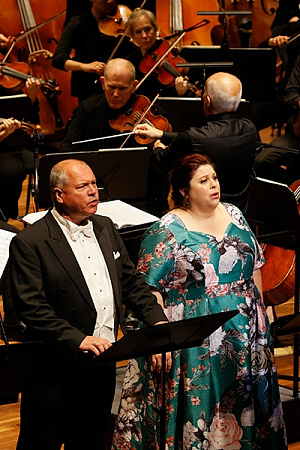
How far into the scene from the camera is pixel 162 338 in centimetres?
268

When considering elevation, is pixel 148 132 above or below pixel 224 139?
above

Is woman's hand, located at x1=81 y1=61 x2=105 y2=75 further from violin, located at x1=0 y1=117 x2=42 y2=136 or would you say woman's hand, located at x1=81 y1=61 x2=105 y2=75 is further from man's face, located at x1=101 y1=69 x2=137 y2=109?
man's face, located at x1=101 y1=69 x2=137 y2=109

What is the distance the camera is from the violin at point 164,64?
18.8ft

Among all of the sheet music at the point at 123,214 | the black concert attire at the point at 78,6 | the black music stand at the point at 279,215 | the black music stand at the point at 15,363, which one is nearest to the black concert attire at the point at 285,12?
the black concert attire at the point at 78,6

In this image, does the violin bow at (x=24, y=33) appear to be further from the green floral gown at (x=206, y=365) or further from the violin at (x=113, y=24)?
the green floral gown at (x=206, y=365)

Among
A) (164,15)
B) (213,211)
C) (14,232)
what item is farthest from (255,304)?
(164,15)

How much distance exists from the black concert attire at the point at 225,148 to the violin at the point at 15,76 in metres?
2.06

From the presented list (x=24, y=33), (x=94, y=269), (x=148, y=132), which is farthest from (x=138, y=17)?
(x=94, y=269)

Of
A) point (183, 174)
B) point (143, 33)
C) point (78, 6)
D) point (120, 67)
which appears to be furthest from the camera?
point (78, 6)

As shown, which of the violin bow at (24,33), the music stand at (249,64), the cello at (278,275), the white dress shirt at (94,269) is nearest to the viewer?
the white dress shirt at (94,269)

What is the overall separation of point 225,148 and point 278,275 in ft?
2.38

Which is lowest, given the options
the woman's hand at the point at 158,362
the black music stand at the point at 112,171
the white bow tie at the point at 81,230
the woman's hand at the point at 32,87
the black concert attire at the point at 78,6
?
the woman's hand at the point at 158,362

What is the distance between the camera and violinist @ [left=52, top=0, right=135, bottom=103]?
6246 millimetres

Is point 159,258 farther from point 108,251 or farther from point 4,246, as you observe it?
point 4,246
